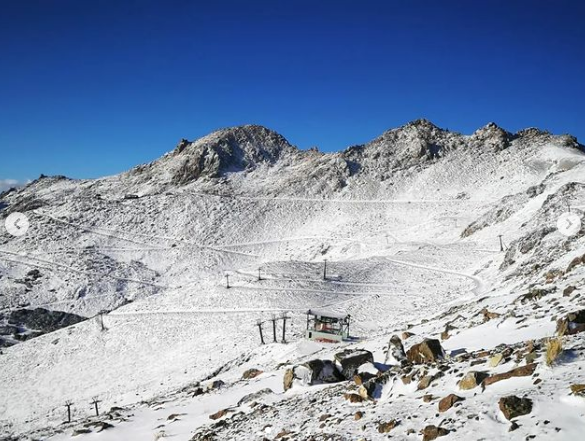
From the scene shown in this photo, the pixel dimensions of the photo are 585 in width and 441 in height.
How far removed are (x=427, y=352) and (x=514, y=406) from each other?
7132 mm

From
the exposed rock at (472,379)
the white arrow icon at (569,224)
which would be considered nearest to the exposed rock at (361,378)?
the exposed rock at (472,379)

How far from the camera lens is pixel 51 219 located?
365ft

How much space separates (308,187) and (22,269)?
67.2 metres

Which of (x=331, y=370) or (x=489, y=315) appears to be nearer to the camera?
(x=331, y=370)

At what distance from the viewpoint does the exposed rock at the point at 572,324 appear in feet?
41.2

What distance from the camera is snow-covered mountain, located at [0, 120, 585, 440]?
14523 millimetres

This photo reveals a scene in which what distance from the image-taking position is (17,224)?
111m

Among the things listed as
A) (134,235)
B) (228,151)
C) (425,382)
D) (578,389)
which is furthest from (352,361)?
(228,151)

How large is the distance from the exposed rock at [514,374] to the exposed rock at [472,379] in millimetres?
212

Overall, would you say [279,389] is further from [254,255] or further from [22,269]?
[22,269]

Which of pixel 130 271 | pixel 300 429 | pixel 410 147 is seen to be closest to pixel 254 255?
pixel 130 271

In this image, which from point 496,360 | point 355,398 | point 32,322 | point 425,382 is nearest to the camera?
point 496,360

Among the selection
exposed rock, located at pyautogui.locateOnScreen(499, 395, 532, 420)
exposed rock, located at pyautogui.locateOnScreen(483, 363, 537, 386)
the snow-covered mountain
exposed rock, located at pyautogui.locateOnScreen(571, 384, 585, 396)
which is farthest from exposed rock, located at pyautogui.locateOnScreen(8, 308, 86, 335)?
exposed rock, located at pyautogui.locateOnScreen(571, 384, 585, 396)

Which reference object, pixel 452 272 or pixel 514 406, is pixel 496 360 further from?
pixel 452 272
